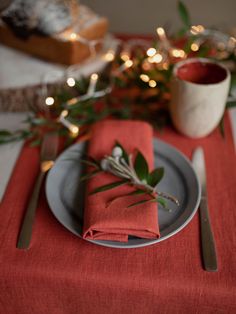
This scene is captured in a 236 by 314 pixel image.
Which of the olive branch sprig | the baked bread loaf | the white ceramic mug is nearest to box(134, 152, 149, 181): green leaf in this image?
the olive branch sprig

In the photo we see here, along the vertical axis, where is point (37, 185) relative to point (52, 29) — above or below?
below

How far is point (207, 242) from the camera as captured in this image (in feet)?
1.49

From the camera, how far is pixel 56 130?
0.65 m

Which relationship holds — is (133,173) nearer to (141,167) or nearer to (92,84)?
(141,167)

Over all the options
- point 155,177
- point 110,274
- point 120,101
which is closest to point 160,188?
point 155,177

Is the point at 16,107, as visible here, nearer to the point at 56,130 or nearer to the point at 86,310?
the point at 56,130

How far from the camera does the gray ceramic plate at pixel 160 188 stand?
0.46m

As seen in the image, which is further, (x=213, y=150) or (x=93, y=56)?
(x=93, y=56)

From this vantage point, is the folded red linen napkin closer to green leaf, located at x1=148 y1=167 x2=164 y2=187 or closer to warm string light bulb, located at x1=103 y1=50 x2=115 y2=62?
green leaf, located at x1=148 y1=167 x2=164 y2=187

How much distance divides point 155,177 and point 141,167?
26mm

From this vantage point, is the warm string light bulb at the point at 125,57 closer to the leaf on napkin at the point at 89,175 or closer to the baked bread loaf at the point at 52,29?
the baked bread loaf at the point at 52,29

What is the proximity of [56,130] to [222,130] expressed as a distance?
1.01 ft

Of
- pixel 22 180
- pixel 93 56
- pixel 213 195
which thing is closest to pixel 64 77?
pixel 93 56

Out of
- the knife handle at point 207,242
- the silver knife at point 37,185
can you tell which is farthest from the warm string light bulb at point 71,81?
the knife handle at point 207,242
